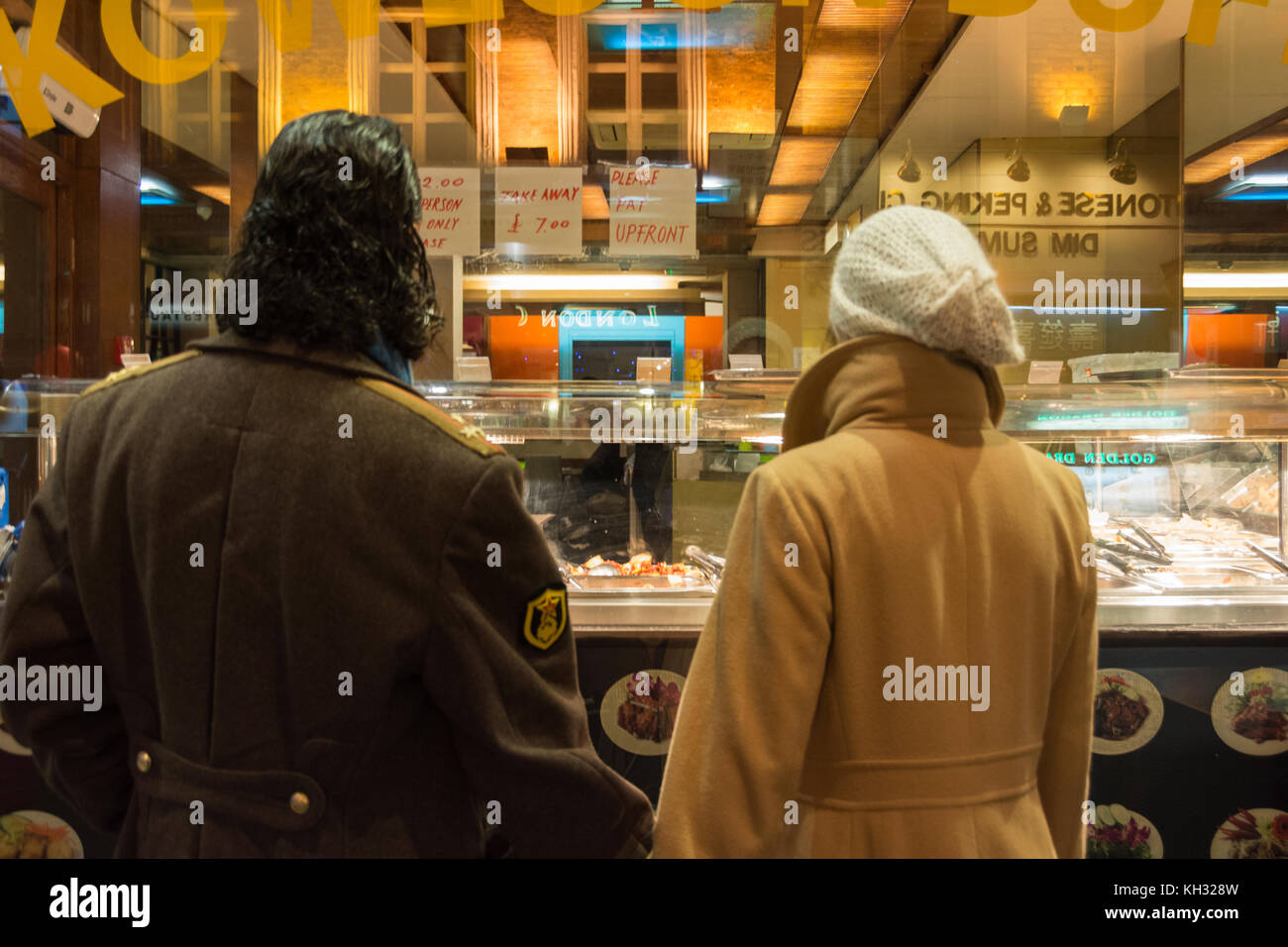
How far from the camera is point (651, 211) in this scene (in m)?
3.41

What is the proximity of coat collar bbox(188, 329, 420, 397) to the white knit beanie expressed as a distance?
2.39 ft

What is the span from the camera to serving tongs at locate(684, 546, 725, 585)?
2942 millimetres

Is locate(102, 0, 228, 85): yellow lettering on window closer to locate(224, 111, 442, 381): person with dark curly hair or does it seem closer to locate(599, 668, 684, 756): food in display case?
locate(224, 111, 442, 381): person with dark curly hair

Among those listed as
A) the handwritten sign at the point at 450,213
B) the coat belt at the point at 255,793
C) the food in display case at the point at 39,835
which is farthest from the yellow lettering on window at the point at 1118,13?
the food in display case at the point at 39,835

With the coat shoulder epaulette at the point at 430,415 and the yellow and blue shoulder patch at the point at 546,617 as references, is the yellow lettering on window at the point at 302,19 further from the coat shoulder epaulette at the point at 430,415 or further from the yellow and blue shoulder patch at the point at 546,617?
the yellow and blue shoulder patch at the point at 546,617

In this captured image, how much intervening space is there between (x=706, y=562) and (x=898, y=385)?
1.87 m

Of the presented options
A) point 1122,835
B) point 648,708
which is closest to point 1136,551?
point 1122,835

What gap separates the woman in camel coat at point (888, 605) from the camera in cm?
122

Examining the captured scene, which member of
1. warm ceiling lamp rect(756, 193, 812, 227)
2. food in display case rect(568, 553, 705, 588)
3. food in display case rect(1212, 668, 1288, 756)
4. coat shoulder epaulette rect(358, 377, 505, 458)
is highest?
warm ceiling lamp rect(756, 193, 812, 227)

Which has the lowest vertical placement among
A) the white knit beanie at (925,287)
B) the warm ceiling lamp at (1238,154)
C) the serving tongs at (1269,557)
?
the serving tongs at (1269,557)

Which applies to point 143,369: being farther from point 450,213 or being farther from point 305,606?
point 450,213

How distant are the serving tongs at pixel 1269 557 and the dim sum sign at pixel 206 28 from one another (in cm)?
168

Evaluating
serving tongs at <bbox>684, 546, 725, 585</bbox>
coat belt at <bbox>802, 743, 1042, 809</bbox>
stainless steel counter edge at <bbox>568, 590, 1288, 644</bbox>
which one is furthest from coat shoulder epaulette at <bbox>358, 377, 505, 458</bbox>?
serving tongs at <bbox>684, 546, 725, 585</bbox>
